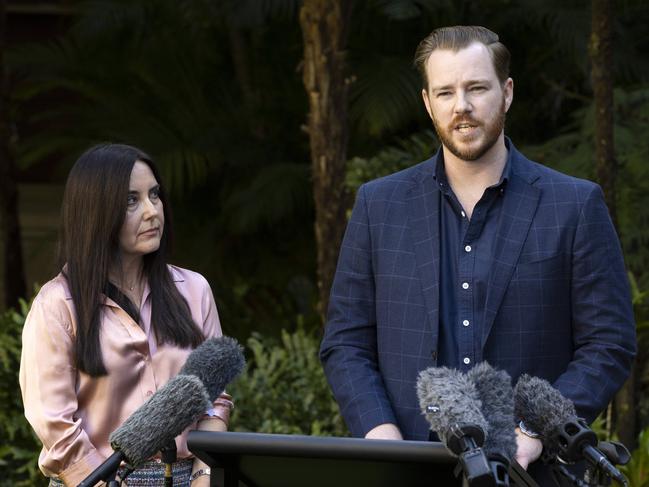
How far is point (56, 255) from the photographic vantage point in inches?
140

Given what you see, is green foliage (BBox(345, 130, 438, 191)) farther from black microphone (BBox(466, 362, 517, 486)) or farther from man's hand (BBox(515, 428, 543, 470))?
black microphone (BBox(466, 362, 517, 486))

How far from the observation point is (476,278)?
3.19 m

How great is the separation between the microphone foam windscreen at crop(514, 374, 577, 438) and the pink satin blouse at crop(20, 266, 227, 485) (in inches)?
43.5

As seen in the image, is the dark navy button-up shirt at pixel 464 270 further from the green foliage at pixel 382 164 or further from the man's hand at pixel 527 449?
the green foliage at pixel 382 164

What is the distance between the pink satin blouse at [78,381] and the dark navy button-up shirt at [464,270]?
28.5 inches

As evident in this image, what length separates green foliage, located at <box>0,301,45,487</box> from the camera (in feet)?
19.6

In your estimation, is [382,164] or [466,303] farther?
[382,164]

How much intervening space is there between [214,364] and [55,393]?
2.14ft

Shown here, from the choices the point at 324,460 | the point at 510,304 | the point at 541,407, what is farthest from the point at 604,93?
the point at 324,460

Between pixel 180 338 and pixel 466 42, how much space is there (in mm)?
1096

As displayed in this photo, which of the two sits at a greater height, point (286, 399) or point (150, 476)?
point (150, 476)

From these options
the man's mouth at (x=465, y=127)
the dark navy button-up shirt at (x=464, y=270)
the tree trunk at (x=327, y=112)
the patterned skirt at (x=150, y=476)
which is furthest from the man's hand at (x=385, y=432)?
the tree trunk at (x=327, y=112)

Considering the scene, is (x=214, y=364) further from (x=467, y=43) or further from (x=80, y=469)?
(x=467, y=43)

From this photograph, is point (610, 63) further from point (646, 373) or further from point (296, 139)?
point (296, 139)
